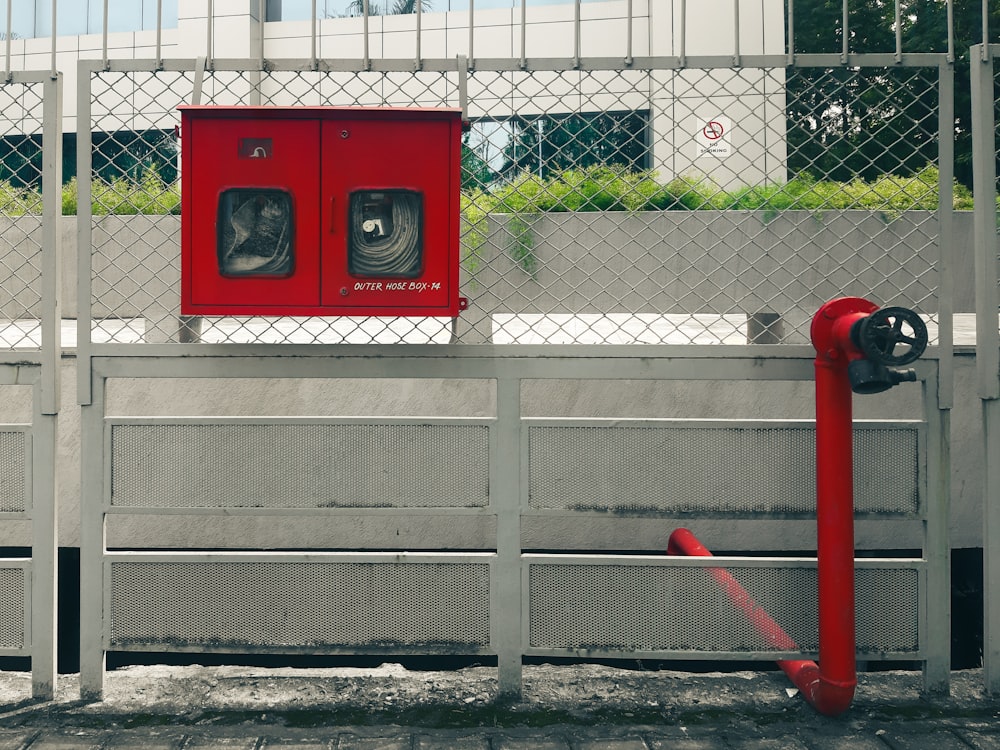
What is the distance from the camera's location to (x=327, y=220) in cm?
312

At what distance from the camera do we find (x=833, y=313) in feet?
10.3

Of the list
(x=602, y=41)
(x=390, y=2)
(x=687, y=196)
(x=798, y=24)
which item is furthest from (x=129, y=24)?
(x=687, y=196)

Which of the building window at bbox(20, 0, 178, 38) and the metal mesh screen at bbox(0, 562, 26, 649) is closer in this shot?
the metal mesh screen at bbox(0, 562, 26, 649)

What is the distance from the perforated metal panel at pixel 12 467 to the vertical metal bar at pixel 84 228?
313mm

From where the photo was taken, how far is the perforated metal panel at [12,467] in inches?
135

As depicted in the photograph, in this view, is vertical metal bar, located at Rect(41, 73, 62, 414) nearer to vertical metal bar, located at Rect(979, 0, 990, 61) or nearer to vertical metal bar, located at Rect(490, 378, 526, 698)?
vertical metal bar, located at Rect(490, 378, 526, 698)

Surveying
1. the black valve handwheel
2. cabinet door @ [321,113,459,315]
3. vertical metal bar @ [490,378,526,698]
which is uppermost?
cabinet door @ [321,113,459,315]

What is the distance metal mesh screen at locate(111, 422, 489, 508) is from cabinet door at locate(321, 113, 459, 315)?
0.57 m

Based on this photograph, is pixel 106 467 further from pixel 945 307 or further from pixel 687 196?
pixel 687 196

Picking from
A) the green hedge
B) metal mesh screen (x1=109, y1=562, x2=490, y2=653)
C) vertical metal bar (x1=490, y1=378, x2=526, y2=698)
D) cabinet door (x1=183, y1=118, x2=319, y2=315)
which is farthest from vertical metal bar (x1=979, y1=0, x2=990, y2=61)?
metal mesh screen (x1=109, y1=562, x2=490, y2=653)

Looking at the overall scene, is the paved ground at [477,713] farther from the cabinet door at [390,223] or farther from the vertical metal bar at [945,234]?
the cabinet door at [390,223]

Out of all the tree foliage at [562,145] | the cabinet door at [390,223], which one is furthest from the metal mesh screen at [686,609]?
the tree foliage at [562,145]

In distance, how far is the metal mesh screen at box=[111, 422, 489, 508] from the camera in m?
3.43

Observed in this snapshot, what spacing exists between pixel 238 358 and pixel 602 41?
50.4 ft
